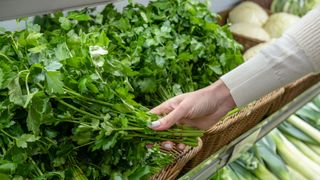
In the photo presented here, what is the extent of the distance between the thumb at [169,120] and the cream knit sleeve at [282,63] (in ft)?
0.60

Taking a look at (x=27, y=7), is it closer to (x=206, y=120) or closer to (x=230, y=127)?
(x=206, y=120)

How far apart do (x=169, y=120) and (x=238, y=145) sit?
11.9 inches

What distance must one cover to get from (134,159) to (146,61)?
1.40 feet

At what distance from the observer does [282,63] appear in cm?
128

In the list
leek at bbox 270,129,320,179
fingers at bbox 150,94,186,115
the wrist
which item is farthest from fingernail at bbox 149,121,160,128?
leek at bbox 270,129,320,179

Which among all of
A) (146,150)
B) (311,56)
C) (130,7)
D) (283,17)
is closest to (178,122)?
(146,150)

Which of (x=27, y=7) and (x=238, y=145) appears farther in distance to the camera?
(x=238, y=145)

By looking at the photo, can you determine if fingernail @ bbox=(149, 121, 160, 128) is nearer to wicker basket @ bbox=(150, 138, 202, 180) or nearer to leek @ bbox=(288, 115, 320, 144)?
wicker basket @ bbox=(150, 138, 202, 180)

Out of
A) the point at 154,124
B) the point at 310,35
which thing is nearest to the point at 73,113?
the point at 154,124

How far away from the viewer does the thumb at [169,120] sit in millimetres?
1146

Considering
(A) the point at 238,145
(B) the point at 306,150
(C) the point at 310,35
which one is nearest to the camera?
(C) the point at 310,35

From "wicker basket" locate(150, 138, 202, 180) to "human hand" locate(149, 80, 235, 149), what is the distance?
43mm

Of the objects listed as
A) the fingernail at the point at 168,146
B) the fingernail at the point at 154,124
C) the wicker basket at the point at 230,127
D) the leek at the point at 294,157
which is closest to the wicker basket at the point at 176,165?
the fingernail at the point at 168,146

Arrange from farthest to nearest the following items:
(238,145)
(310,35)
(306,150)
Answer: (306,150), (238,145), (310,35)
